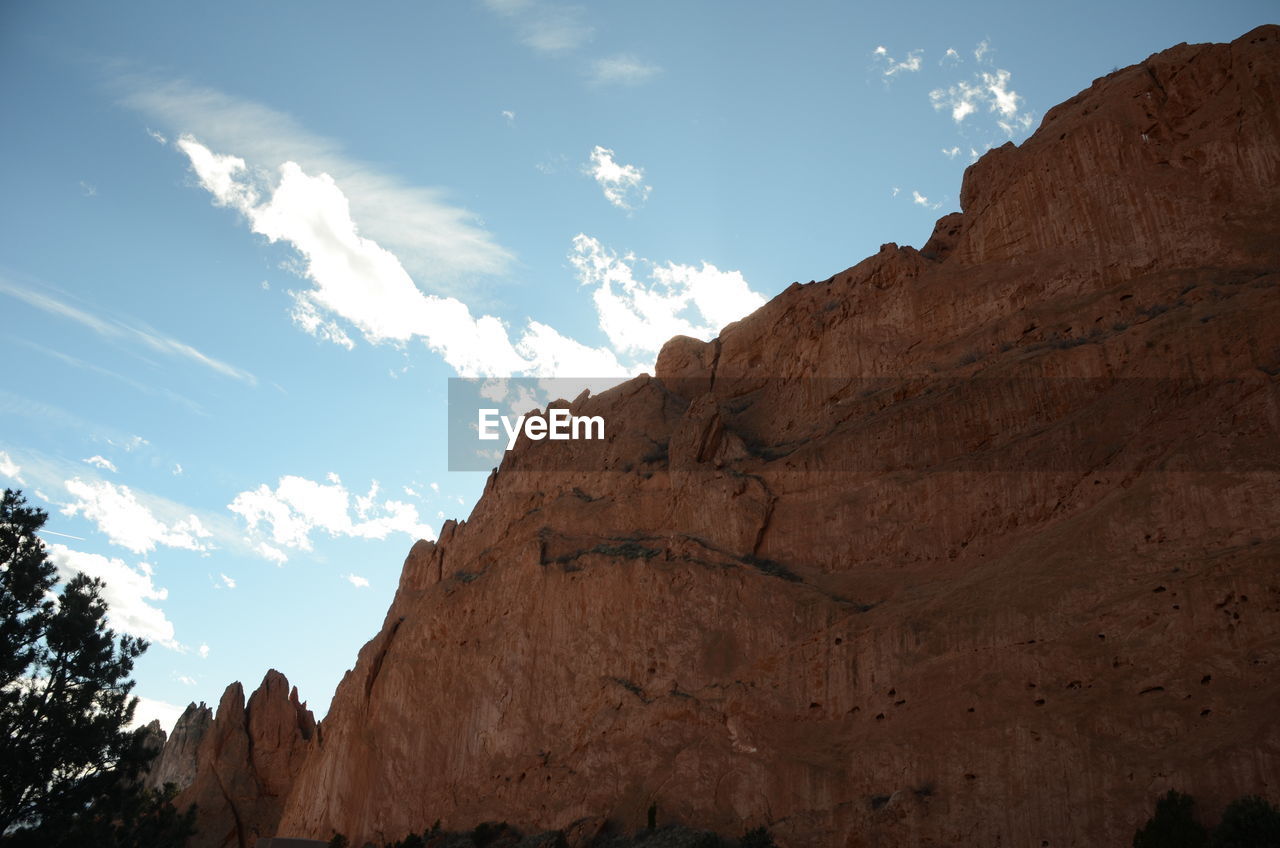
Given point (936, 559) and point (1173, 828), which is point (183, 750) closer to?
point (936, 559)

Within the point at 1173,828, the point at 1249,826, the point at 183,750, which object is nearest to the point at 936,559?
the point at 1173,828

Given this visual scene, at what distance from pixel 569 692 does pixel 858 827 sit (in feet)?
48.1

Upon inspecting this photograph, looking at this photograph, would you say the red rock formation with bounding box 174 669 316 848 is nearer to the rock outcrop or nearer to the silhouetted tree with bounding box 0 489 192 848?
the rock outcrop

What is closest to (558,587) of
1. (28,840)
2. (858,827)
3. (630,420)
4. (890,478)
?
(630,420)

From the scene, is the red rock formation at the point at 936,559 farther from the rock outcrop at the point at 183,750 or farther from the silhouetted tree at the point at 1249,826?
the rock outcrop at the point at 183,750

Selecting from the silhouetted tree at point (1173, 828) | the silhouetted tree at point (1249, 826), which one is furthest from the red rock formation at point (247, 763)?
the silhouetted tree at point (1249, 826)

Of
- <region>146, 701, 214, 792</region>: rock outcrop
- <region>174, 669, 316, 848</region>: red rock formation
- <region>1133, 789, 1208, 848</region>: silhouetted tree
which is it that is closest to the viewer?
<region>1133, 789, 1208, 848</region>: silhouetted tree

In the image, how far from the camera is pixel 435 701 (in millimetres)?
43844

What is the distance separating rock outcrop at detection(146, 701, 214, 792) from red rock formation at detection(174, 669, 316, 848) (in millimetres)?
418

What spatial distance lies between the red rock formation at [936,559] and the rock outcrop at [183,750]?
56.9 feet

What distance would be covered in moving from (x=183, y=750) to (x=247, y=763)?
5.51m

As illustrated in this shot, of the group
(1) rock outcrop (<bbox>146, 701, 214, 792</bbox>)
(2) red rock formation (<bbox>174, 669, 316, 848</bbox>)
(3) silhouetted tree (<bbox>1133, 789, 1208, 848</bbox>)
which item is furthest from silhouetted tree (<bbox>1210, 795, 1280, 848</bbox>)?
(1) rock outcrop (<bbox>146, 701, 214, 792</bbox>)

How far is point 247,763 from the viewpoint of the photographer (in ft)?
200

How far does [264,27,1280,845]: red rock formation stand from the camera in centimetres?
2552
